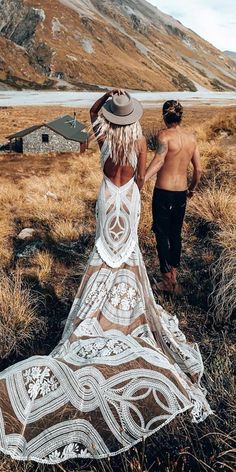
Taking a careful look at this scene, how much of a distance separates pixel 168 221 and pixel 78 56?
140 meters

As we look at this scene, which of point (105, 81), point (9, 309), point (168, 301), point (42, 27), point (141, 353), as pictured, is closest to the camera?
point (141, 353)

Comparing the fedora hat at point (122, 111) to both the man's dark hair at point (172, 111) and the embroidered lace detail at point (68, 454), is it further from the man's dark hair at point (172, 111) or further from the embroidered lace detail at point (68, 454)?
the embroidered lace detail at point (68, 454)

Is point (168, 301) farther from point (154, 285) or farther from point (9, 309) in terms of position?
point (9, 309)

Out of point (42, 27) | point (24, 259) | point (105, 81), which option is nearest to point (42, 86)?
point (105, 81)

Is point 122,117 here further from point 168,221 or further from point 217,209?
point 217,209

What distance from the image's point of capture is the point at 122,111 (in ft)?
11.9

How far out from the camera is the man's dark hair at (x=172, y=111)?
15.9 feet

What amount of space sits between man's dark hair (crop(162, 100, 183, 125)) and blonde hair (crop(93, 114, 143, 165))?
47.0 inches

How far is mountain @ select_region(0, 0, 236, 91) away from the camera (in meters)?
117

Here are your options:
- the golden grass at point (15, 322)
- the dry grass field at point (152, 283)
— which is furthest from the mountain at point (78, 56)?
the golden grass at point (15, 322)

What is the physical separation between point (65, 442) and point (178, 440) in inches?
27.4

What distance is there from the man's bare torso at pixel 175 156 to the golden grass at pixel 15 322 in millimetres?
1954

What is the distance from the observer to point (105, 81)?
124m

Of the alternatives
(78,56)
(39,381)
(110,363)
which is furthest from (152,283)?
(78,56)
